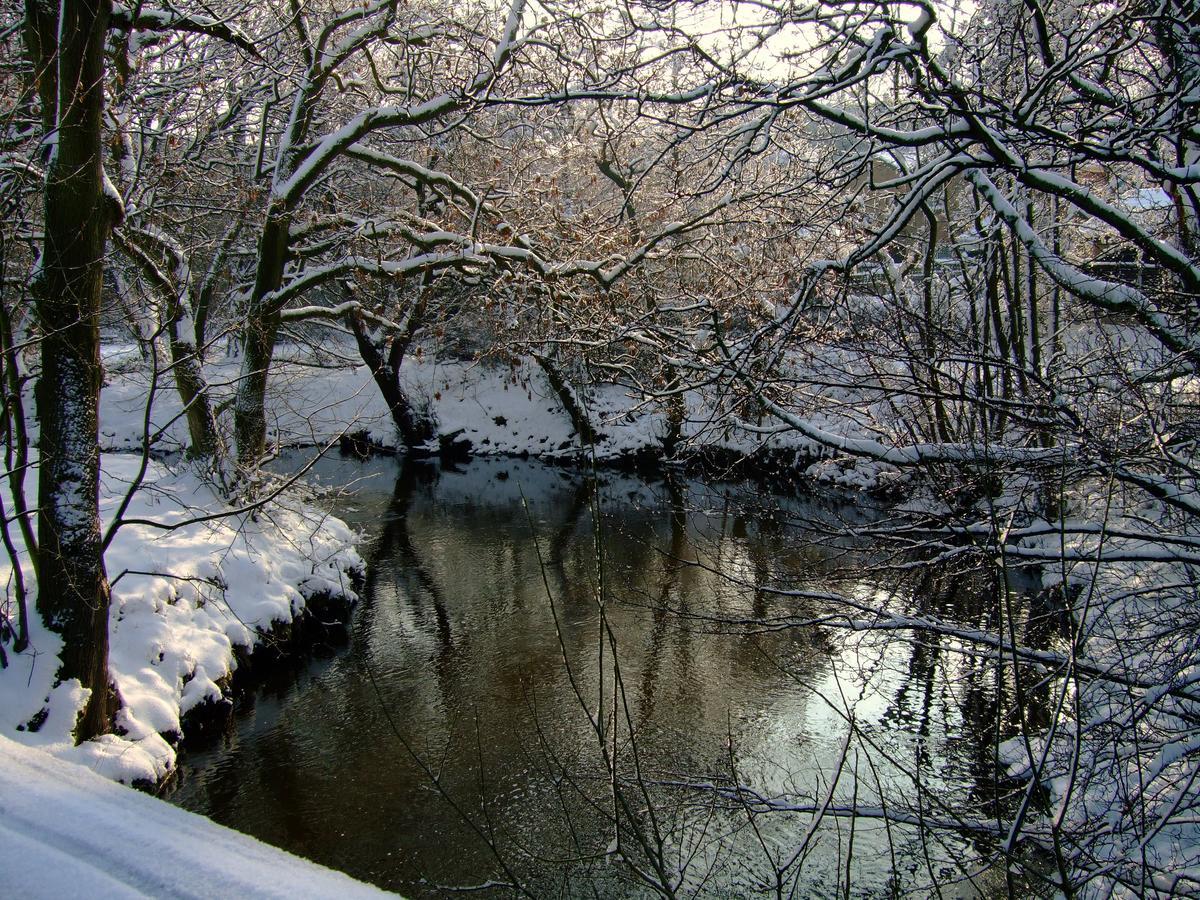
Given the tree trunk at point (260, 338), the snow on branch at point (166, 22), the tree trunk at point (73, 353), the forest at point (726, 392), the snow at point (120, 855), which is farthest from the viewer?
the tree trunk at point (260, 338)

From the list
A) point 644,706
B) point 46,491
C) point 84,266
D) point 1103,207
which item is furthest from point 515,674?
point 1103,207

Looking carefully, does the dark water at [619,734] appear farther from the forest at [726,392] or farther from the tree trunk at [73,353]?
the tree trunk at [73,353]

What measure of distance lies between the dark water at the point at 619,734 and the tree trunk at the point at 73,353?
1.63m

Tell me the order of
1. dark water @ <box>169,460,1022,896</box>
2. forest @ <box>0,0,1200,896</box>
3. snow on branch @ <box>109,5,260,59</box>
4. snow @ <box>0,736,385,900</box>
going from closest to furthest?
1. snow @ <box>0,736,385,900</box>
2. forest @ <box>0,0,1200,896</box>
3. dark water @ <box>169,460,1022,896</box>
4. snow on branch @ <box>109,5,260,59</box>

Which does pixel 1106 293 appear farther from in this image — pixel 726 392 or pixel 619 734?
pixel 619 734

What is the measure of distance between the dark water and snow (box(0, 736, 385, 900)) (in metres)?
0.92

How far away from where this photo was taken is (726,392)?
452 cm

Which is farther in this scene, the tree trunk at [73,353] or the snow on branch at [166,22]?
the snow on branch at [166,22]

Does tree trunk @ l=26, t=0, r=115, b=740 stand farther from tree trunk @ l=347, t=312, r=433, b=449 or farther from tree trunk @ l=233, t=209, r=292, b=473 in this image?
tree trunk @ l=347, t=312, r=433, b=449

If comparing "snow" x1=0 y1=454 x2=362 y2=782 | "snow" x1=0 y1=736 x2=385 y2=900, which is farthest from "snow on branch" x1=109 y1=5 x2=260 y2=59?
"snow" x1=0 y1=736 x2=385 y2=900

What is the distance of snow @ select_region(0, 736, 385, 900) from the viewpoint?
233 cm

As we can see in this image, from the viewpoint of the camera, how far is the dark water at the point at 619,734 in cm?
518

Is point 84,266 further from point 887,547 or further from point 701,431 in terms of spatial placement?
point 887,547

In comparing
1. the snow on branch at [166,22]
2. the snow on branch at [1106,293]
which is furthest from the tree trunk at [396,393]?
the snow on branch at [1106,293]
